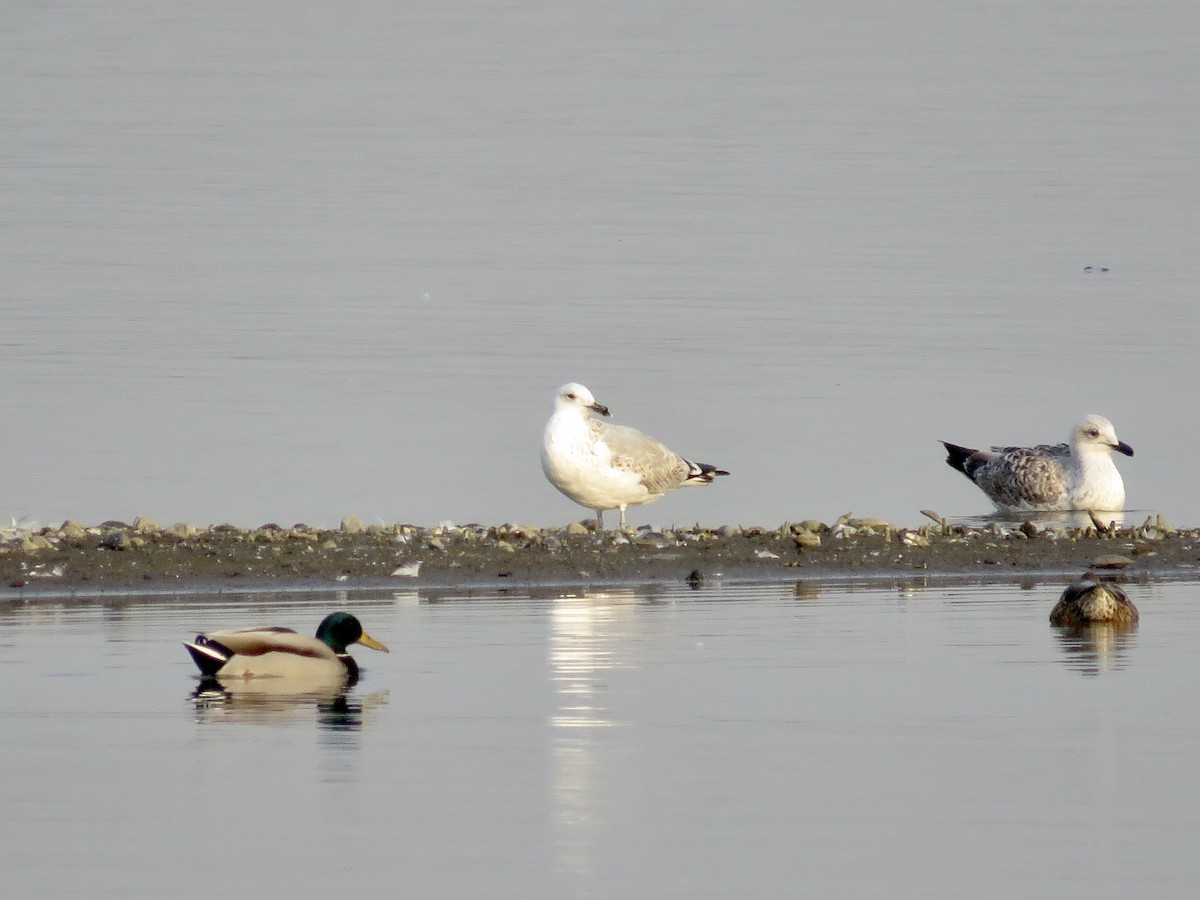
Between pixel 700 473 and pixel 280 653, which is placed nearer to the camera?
pixel 280 653

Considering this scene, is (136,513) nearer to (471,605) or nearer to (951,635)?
(471,605)

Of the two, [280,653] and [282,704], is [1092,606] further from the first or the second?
[282,704]

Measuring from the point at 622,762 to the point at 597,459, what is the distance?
8.78 metres

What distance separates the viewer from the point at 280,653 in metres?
11.2

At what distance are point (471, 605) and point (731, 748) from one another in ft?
15.0

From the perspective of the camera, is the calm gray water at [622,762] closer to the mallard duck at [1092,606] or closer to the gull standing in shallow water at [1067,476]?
the mallard duck at [1092,606]

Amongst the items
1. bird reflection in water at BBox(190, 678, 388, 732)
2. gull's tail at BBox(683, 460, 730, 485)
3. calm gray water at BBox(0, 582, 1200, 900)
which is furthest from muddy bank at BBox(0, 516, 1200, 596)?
bird reflection in water at BBox(190, 678, 388, 732)

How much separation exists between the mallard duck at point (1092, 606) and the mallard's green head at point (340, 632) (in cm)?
380

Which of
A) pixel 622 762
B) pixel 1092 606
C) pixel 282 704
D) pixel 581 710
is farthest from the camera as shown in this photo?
pixel 1092 606

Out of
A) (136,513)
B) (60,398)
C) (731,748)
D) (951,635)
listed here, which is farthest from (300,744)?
(60,398)

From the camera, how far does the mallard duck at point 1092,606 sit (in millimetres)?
12609

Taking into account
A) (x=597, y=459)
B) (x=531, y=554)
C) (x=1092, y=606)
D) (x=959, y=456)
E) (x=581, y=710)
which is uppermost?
(x=959, y=456)

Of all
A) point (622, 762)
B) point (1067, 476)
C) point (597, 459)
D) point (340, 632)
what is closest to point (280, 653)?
point (340, 632)

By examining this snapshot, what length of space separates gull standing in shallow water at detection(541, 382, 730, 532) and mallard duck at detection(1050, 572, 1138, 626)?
523 cm
